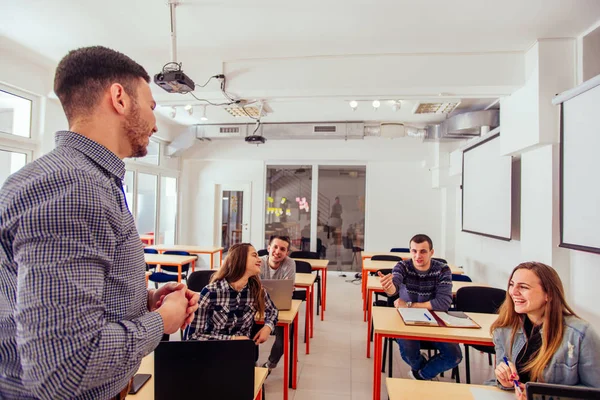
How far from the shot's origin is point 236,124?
676 centimetres

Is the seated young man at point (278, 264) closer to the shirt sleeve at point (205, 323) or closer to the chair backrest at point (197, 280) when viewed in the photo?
the chair backrest at point (197, 280)

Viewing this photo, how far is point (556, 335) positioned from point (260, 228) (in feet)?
21.8

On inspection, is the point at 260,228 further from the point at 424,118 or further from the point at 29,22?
the point at 29,22

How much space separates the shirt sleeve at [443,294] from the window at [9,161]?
4.93m

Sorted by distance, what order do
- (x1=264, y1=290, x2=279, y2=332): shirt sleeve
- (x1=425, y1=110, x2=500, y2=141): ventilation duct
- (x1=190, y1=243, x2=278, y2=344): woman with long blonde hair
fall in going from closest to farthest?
1. (x1=190, y1=243, x2=278, y2=344): woman with long blonde hair
2. (x1=264, y1=290, x2=279, y2=332): shirt sleeve
3. (x1=425, y1=110, x2=500, y2=141): ventilation duct

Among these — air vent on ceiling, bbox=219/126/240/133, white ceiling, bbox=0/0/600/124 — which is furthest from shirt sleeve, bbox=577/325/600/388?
air vent on ceiling, bbox=219/126/240/133

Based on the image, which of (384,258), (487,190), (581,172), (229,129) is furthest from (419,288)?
(229,129)

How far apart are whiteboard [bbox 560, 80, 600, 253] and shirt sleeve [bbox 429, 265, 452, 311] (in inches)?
40.1

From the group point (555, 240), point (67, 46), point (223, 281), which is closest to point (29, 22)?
point (67, 46)

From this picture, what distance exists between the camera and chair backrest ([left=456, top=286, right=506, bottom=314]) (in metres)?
2.93

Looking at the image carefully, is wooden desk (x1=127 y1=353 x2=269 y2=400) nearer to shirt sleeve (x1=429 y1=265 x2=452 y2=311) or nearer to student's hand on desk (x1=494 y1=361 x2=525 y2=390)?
student's hand on desk (x1=494 y1=361 x2=525 y2=390)

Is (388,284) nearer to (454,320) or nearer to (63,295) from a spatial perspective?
(454,320)

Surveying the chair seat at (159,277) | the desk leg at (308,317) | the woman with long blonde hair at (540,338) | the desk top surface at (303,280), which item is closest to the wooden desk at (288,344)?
the desk leg at (308,317)

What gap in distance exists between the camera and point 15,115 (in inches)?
160
